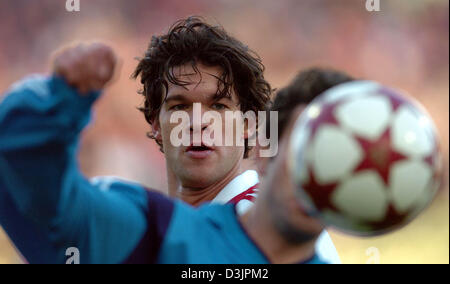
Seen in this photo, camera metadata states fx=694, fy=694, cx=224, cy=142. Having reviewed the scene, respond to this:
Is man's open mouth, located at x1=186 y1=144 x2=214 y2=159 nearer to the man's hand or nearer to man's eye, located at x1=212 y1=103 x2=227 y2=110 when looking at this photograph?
man's eye, located at x1=212 y1=103 x2=227 y2=110

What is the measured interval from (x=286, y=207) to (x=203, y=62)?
5.99 feet

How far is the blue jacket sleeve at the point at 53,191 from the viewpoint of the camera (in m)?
1.81

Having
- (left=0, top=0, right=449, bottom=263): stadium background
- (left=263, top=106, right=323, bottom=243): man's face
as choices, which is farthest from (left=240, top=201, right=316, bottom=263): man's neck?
(left=0, top=0, right=449, bottom=263): stadium background

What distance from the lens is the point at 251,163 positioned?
4758 mm

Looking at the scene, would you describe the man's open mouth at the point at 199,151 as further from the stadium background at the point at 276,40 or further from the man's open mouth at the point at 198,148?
the stadium background at the point at 276,40

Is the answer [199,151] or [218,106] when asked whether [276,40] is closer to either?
[218,106]

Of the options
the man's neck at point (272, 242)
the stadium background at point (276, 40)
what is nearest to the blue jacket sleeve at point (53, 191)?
the man's neck at point (272, 242)

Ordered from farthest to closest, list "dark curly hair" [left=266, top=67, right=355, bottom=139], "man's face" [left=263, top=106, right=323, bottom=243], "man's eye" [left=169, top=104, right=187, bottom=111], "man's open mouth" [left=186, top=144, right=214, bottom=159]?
1. "man's eye" [left=169, top=104, right=187, bottom=111]
2. "man's open mouth" [left=186, top=144, right=214, bottom=159]
3. "dark curly hair" [left=266, top=67, right=355, bottom=139]
4. "man's face" [left=263, top=106, right=323, bottom=243]

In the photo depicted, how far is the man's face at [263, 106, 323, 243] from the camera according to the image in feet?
6.91

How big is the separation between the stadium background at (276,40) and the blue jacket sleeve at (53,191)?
808cm

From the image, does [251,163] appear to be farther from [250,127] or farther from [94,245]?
[94,245]

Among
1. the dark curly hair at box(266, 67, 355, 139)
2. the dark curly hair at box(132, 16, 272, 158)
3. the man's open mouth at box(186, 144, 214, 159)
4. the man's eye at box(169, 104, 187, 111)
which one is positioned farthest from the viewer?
the dark curly hair at box(132, 16, 272, 158)

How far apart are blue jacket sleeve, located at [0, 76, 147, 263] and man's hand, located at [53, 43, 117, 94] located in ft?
0.08

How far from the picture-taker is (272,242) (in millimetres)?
2207
